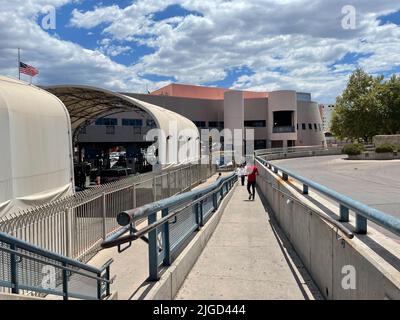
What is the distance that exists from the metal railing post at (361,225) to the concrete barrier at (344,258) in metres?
0.08

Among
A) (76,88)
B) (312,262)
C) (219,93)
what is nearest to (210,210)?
(312,262)

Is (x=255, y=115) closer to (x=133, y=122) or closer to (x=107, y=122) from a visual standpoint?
(x=133, y=122)

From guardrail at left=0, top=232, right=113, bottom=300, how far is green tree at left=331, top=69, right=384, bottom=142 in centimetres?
6870

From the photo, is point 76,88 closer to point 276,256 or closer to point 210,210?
point 210,210

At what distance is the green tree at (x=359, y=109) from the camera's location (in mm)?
66938

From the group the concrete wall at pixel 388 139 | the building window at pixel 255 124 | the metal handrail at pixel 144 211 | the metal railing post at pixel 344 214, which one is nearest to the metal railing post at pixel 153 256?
the metal handrail at pixel 144 211

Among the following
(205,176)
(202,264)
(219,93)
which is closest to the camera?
(202,264)

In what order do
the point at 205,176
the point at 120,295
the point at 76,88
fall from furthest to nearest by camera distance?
the point at 205,176, the point at 76,88, the point at 120,295

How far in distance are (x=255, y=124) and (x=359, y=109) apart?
18.2 meters

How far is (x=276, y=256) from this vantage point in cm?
778

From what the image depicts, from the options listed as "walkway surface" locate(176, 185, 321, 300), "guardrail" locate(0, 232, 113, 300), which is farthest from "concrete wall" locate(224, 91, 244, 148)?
"guardrail" locate(0, 232, 113, 300)

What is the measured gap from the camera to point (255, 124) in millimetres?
75062

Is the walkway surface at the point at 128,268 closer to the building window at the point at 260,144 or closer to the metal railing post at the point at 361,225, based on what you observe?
the metal railing post at the point at 361,225

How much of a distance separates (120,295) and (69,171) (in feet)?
31.5
